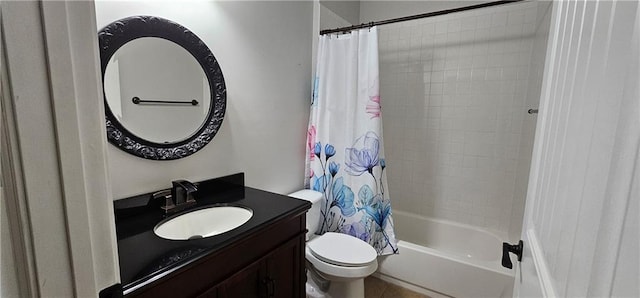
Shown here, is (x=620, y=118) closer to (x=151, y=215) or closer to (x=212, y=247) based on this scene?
(x=212, y=247)

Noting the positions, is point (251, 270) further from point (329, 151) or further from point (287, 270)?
point (329, 151)

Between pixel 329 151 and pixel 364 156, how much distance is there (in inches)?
10.6

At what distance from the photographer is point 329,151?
6.82 feet

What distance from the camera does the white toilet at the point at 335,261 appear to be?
1.61 metres

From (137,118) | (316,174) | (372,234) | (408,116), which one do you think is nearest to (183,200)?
(137,118)

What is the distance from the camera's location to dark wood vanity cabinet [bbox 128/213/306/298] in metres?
0.87

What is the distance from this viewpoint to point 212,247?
94 centimetres

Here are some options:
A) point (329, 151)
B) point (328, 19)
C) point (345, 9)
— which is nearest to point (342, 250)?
point (329, 151)

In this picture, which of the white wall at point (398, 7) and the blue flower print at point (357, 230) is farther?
the white wall at point (398, 7)

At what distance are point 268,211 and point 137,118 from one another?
698 millimetres

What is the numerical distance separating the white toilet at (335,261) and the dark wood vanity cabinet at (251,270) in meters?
0.26

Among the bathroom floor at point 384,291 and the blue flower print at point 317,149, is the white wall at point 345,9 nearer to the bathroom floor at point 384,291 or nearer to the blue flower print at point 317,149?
the blue flower print at point 317,149

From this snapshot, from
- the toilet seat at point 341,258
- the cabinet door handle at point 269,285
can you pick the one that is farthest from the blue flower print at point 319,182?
the cabinet door handle at point 269,285

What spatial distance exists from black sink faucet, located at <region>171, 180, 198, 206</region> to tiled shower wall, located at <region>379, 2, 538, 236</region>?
2024 millimetres
